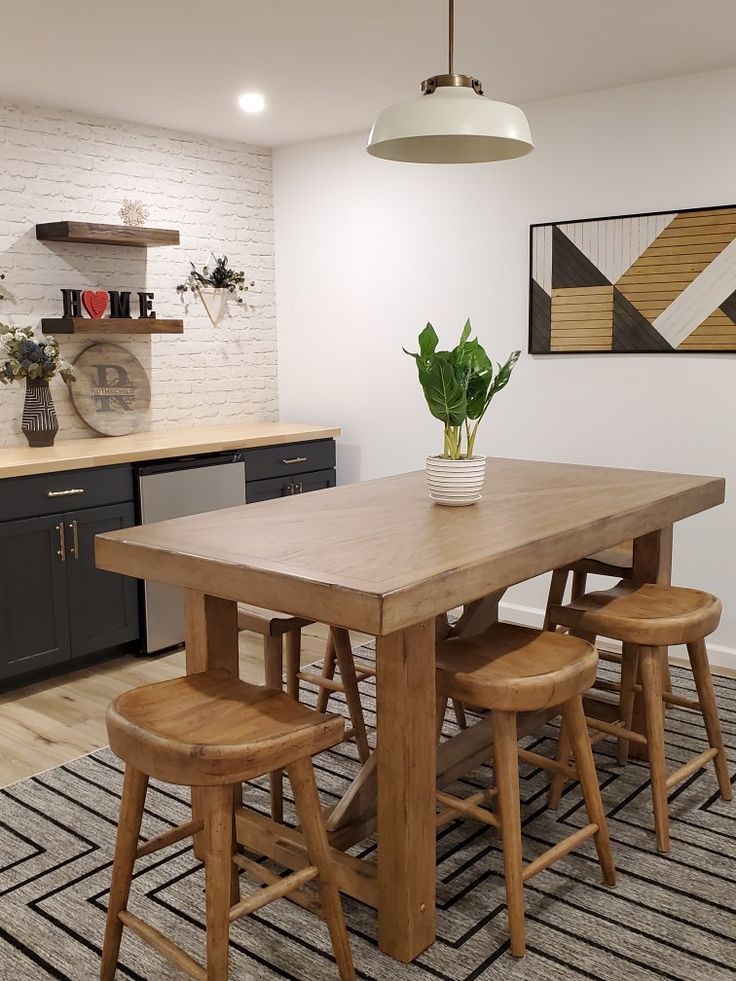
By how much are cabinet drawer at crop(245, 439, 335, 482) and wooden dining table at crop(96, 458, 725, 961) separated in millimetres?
1880

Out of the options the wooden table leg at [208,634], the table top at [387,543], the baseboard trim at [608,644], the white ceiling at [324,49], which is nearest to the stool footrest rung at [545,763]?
the table top at [387,543]

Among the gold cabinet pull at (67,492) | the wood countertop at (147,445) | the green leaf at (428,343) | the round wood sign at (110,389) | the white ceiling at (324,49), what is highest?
the white ceiling at (324,49)

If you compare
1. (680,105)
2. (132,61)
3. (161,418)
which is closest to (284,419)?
(161,418)

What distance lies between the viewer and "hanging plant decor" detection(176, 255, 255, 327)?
5105mm

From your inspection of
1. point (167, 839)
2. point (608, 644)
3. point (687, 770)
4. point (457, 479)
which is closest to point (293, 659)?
point (457, 479)

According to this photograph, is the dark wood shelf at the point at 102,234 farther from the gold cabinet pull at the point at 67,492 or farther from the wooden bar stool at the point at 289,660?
the wooden bar stool at the point at 289,660

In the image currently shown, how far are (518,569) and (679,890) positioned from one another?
98cm

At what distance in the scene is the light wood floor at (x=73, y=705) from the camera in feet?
10.9

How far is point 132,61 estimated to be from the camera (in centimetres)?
368

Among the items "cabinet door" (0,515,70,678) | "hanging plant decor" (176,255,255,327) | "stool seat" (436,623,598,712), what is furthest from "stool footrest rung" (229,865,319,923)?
A: "hanging plant decor" (176,255,255,327)

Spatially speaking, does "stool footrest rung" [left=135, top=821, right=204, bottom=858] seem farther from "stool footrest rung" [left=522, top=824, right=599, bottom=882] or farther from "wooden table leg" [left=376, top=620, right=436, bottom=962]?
"stool footrest rung" [left=522, top=824, right=599, bottom=882]

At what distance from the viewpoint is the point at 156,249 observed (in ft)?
16.1

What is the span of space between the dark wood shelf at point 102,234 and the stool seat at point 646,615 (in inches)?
108

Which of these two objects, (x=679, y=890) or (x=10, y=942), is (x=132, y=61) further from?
(x=679, y=890)
